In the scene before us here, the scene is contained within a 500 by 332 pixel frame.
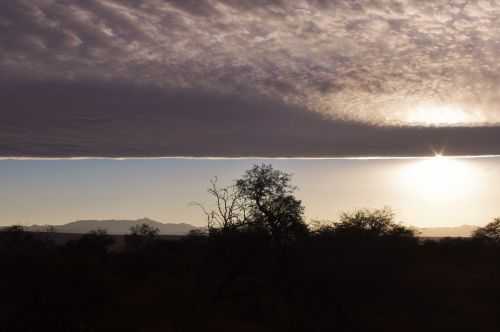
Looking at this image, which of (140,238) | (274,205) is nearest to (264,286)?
(274,205)

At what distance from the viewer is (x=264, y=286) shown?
29984 millimetres

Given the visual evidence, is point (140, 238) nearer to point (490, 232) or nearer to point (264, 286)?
point (490, 232)

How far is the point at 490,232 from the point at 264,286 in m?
37.0

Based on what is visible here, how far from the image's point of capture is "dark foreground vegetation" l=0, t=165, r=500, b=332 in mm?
23609

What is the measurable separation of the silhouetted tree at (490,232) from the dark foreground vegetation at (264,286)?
1380 cm

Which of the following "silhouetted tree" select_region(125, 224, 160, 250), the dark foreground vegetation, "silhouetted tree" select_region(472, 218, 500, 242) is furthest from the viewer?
"silhouetted tree" select_region(125, 224, 160, 250)

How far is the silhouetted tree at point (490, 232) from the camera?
56.4m

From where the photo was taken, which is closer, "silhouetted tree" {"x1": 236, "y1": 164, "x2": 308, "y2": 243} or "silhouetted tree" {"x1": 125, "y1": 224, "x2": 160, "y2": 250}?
"silhouetted tree" {"x1": 236, "y1": 164, "x2": 308, "y2": 243}

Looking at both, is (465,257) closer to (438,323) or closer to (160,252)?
(438,323)

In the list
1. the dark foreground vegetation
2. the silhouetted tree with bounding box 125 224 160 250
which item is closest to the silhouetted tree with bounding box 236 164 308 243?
the dark foreground vegetation

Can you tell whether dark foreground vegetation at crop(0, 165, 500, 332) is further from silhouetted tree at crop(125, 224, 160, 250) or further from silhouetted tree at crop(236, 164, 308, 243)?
silhouetted tree at crop(125, 224, 160, 250)

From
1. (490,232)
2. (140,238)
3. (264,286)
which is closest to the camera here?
(264,286)

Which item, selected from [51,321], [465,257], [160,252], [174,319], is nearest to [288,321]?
[174,319]

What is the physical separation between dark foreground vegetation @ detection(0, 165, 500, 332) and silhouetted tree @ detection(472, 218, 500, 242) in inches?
543
